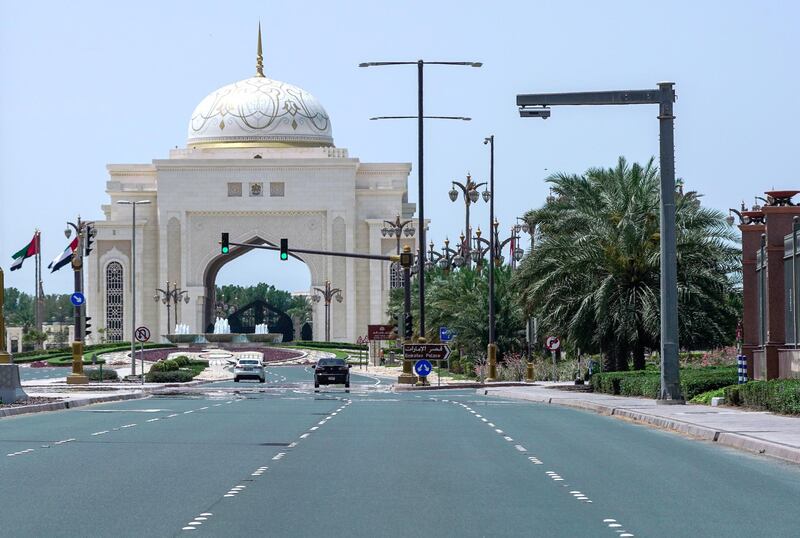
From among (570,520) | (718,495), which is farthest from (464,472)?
(570,520)

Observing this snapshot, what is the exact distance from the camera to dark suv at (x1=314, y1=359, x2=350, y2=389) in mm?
48844

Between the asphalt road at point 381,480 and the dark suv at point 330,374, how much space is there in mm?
23207

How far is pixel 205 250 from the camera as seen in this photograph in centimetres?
11338

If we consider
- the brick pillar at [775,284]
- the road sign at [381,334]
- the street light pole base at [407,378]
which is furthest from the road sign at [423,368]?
the brick pillar at [775,284]

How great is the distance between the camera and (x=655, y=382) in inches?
1243

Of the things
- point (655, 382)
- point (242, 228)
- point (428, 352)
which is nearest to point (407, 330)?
point (428, 352)

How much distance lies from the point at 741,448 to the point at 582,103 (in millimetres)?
10356

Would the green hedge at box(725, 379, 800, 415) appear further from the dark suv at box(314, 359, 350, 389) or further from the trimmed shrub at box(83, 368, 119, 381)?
the trimmed shrub at box(83, 368, 119, 381)

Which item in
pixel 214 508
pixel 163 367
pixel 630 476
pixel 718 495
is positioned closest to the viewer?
pixel 214 508

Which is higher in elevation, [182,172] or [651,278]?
[182,172]

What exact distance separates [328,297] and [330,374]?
55.4m

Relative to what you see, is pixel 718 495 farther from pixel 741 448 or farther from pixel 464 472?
pixel 741 448

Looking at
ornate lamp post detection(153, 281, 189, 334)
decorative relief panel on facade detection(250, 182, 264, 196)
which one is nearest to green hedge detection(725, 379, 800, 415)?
ornate lamp post detection(153, 281, 189, 334)

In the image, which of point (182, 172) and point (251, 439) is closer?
point (251, 439)
